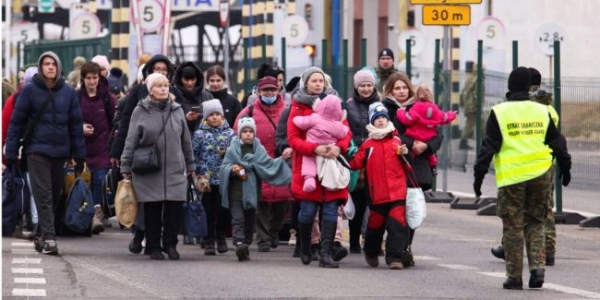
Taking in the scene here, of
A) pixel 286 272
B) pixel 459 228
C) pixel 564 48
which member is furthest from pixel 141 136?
pixel 564 48

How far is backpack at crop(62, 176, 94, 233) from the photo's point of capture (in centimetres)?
1789

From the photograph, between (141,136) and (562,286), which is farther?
(141,136)

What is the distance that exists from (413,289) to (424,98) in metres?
2.89

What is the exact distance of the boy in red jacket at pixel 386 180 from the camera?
50.6ft

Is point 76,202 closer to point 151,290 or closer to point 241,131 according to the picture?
point 241,131

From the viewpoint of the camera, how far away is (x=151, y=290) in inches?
527

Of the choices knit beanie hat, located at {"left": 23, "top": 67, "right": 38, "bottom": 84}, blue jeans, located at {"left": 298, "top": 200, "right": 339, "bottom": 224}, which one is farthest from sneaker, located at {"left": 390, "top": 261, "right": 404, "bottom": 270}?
knit beanie hat, located at {"left": 23, "top": 67, "right": 38, "bottom": 84}

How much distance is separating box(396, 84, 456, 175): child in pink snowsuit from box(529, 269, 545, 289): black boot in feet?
8.46

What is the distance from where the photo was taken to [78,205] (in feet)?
58.7

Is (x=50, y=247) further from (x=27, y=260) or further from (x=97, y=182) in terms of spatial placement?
(x=97, y=182)

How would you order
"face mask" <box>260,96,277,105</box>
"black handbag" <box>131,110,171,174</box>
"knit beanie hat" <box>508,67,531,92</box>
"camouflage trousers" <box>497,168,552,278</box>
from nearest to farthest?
"camouflage trousers" <box>497,168,552,278</box> → "knit beanie hat" <box>508,67,531,92</box> → "black handbag" <box>131,110,171,174</box> → "face mask" <box>260,96,277,105</box>

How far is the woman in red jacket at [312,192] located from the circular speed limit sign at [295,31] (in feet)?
111

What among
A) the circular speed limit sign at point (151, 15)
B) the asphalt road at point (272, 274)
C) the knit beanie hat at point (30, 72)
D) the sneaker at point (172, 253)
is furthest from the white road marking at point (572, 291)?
the circular speed limit sign at point (151, 15)

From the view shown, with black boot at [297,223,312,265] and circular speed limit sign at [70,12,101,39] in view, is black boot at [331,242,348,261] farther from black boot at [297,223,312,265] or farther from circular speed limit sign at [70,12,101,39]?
circular speed limit sign at [70,12,101,39]
